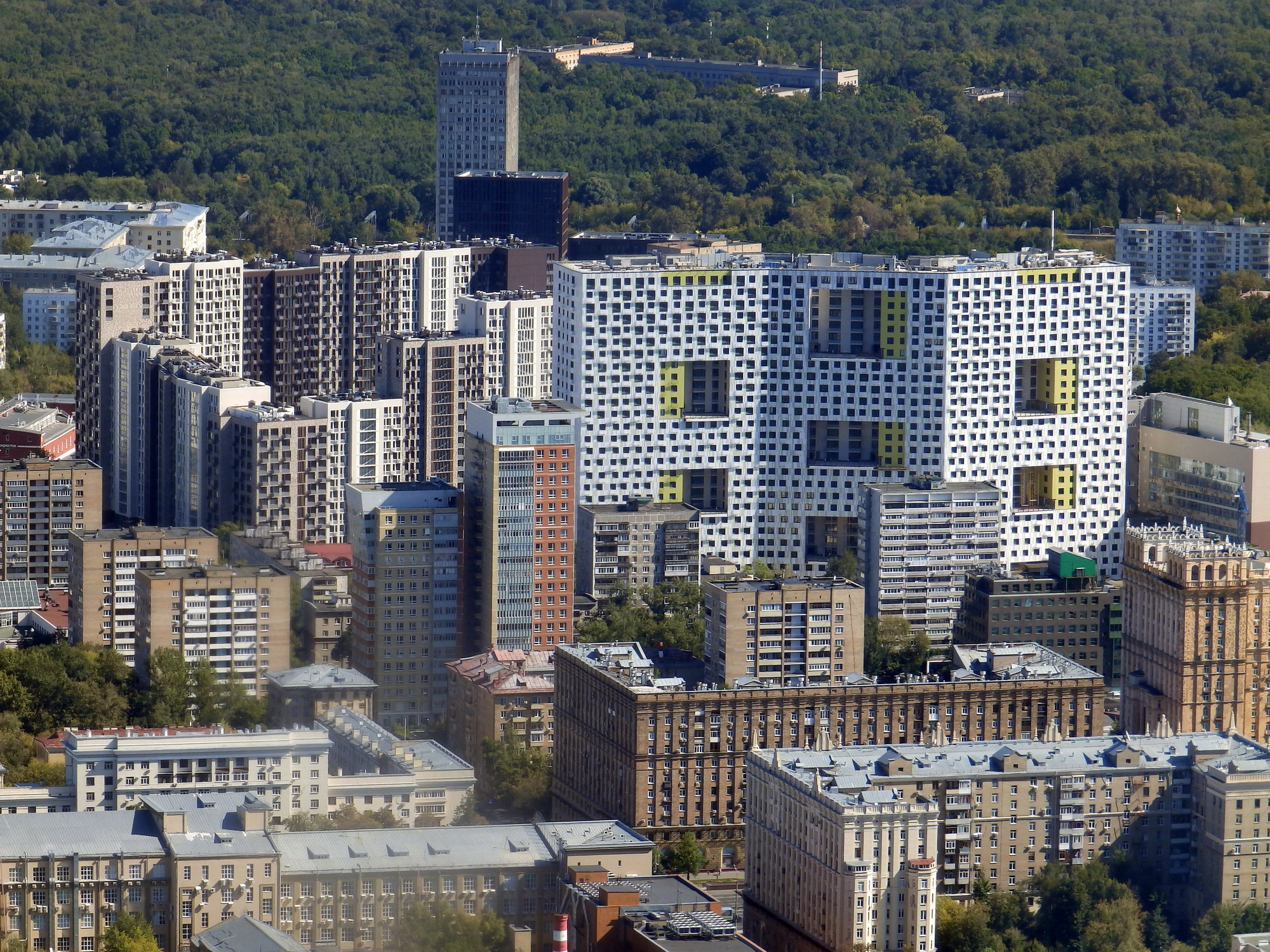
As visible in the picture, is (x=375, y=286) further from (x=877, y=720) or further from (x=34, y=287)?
(x=877, y=720)

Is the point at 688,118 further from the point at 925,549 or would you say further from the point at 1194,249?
the point at 925,549

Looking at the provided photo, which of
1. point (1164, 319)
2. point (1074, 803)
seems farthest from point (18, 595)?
point (1164, 319)

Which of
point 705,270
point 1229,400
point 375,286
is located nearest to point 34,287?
point 375,286

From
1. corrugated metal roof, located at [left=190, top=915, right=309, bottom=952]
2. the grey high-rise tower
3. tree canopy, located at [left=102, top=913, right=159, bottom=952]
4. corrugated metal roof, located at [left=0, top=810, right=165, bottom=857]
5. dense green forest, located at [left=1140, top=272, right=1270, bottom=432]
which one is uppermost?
the grey high-rise tower

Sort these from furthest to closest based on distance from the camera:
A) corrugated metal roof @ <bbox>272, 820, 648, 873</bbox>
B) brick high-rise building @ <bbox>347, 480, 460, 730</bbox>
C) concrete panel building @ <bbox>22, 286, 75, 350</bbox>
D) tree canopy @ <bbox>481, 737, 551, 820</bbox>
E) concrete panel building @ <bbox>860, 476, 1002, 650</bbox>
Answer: concrete panel building @ <bbox>22, 286, 75, 350</bbox> < concrete panel building @ <bbox>860, 476, 1002, 650</bbox> < brick high-rise building @ <bbox>347, 480, 460, 730</bbox> < tree canopy @ <bbox>481, 737, 551, 820</bbox> < corrugated metal roof @ <bbox>272, 820, 648, 873</bbox>

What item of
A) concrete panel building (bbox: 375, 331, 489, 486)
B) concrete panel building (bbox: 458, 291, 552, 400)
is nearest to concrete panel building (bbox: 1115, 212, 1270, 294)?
concrete panel building (bbox: 458, 291, 552, 400)

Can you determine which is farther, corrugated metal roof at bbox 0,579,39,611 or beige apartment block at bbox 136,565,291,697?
corrugated metal roof at bbox 0,579,39,611

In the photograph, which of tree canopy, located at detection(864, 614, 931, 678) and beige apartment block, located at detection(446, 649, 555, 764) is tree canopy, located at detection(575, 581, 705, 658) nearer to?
tree canopy, located at detection(864, 614, 931, 678)
